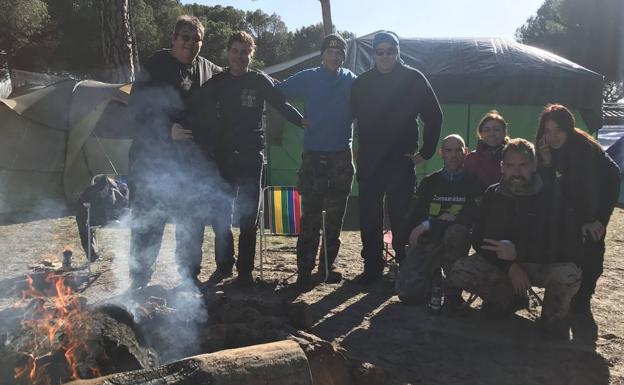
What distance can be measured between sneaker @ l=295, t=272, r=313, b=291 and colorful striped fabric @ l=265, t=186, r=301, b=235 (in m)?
0.62

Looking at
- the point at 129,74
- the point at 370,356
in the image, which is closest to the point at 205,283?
the point at 370,356

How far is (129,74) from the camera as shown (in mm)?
9391

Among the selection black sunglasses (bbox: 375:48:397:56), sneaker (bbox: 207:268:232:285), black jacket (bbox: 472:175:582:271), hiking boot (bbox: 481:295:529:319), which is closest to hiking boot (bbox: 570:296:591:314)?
hiking boot (bbox: 481:295:529:319)

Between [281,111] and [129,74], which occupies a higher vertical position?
[129,74]

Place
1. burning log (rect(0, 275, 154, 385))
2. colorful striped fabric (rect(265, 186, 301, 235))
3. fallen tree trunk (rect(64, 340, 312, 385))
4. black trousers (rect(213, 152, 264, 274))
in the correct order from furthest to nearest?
colorful striped fabric (rect(265, 186, 301, 235)) → black trousers (rect(213, 152, 264, 274)) → burning log (rect(0, 275, 154, 385)) → fallen tree trunk (rect(64, 340, 312, 385))

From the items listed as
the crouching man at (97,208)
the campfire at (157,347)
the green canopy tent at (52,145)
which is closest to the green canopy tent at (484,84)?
the green canopy tent at (52,145)

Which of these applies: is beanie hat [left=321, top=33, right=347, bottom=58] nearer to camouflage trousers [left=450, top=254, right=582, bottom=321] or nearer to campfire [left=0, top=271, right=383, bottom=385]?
camouflage trousers [left=450, top=254, right=582, bottom=321]

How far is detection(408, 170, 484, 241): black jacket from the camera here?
4215mm

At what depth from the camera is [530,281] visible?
3.70 metres

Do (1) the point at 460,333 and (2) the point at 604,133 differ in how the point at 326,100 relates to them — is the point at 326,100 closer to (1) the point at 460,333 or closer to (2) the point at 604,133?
(1) the point at 460,333

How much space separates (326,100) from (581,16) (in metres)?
29.8

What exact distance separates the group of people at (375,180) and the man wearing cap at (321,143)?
0.01m

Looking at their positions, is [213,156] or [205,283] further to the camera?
[205,283]

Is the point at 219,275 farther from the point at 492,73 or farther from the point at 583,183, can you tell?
the point at 492,73
